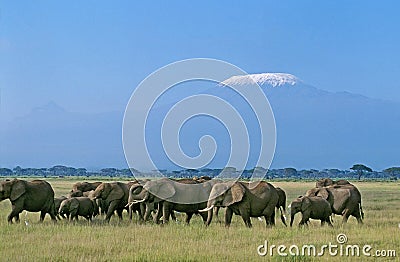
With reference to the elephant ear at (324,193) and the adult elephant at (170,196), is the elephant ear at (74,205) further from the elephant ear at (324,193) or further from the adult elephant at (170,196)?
the elephant ear at (324,193)

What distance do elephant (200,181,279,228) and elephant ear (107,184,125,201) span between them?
170 inches

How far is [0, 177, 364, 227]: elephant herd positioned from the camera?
21234 mm

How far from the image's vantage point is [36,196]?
22391 millimetres

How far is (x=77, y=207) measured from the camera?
22.7 m

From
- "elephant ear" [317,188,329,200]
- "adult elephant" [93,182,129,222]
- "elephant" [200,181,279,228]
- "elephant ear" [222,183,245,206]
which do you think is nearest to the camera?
"elephant ear" [222,183,245,206]

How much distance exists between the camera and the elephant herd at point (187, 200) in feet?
69.7

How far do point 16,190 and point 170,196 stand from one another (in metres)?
5.19

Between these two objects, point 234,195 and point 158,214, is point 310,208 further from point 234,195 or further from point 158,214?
point 158,214

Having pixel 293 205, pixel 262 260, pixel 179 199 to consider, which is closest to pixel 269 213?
pixel 293 205

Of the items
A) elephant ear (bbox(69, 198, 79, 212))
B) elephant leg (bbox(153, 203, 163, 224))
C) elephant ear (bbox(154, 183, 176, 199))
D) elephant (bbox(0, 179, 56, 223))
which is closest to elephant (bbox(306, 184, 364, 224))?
elephant ear (bbox(154, 183, 176, 199))

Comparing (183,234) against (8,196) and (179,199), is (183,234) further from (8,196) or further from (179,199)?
(8,196)

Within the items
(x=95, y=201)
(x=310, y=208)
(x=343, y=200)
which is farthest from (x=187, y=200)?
(x=343, y=200)

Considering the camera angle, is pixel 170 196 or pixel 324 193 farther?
pixel 324 193

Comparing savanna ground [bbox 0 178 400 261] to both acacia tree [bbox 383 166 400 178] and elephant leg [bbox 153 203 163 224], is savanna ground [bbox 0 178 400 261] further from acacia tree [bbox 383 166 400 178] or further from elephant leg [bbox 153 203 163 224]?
acacia tree [bbox 383 166 400 178]
